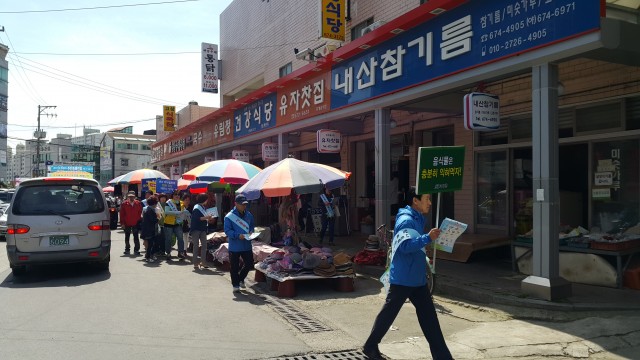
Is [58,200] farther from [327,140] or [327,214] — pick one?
[327,140]

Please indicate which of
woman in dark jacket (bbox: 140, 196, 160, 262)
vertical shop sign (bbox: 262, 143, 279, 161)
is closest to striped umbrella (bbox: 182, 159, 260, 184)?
woman in dark jacket (bbox: 140, 196, 160, 262)

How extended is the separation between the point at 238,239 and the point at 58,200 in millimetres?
Result: 3868

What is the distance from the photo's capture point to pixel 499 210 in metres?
11.1

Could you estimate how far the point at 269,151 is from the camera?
16469 mm

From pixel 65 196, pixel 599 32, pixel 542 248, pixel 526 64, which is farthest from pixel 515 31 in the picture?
pixel 65 196

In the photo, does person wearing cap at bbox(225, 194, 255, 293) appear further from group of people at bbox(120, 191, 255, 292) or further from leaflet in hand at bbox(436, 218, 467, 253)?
leaflet in hand at bbox(436, 218, 467, 253)

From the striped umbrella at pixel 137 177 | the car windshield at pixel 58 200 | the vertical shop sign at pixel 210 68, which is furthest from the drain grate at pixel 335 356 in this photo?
the vertical shop sign at pixel 210 68

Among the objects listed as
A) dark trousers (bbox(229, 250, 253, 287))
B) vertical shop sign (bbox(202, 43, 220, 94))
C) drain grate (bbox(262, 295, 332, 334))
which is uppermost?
vertical shop sign (bbox(202, 43, 220, 94))

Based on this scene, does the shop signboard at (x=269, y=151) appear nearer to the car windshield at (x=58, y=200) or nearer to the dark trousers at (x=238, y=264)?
the car windshield at (x=58, y=200)

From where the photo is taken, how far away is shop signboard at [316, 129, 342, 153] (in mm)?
13148

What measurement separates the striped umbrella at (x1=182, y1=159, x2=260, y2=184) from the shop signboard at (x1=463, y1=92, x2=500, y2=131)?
6284mm

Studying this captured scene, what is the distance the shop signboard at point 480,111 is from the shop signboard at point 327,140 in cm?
550

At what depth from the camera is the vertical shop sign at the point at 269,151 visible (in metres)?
16.4

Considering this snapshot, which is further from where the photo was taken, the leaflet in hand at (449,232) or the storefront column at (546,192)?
the storefront column at (546,192)
